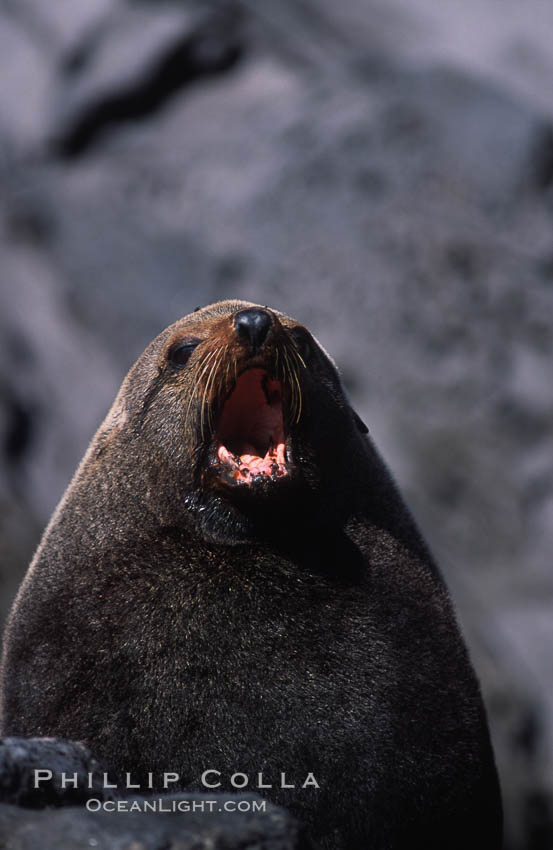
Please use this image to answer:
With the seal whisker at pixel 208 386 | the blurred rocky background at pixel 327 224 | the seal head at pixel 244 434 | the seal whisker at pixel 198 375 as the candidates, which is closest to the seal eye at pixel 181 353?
the seal head at pixel 244 434

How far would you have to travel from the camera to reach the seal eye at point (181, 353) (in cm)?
342

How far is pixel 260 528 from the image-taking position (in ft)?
9.86

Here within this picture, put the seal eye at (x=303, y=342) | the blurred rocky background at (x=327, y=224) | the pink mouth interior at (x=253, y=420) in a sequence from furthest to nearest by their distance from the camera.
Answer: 1. the blurred rocky background at (x=327, y=224)
2. the seal eye at (x=303, y=342)
3. the pink mouth interior at (x=253, y=420)

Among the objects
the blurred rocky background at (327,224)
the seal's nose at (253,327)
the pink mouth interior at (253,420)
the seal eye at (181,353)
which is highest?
the blurred rocky background at (327,224)

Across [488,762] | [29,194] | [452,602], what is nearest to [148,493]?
[452,602]

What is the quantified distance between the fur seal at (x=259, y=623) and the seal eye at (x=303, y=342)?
0.13 ft

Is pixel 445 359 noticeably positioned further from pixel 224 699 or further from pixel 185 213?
pixel 224 699

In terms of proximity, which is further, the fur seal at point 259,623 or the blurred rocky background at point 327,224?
the blurred rocky background at point 327,224

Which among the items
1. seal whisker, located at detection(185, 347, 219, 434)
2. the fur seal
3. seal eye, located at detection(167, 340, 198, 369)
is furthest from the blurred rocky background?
seal whisker, located at detection(185, 347, 219, 434)

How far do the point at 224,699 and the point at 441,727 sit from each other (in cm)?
76

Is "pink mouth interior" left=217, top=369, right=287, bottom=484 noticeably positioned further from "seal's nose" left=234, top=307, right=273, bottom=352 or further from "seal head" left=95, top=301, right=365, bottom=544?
"seal's nose" left=234, top=307, right=273, bottom=352

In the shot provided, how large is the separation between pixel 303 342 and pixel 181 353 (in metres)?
0.47

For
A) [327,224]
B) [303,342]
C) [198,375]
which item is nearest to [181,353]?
[198,375]

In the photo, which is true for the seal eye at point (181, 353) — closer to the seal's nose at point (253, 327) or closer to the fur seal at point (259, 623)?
the fur seal at point (259, 623)
